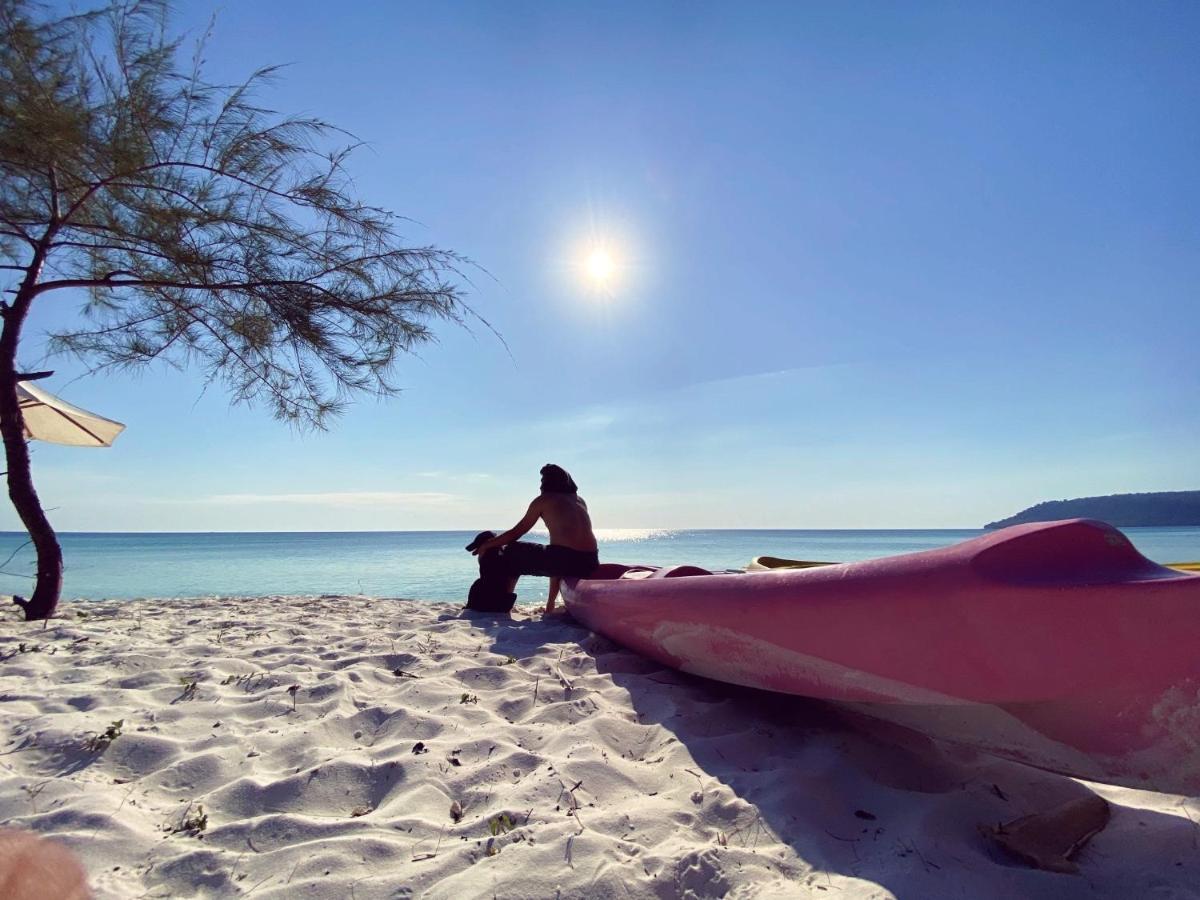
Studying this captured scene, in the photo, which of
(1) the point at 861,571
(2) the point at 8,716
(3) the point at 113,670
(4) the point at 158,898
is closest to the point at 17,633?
(3) the point at 113,670

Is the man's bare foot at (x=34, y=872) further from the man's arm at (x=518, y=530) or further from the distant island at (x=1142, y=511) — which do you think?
the distant island at (x=1142, y=511)

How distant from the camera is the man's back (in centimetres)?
491

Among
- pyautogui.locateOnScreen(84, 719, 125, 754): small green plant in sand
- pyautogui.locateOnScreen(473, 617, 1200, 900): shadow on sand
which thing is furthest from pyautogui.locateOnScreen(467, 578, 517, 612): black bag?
pyautogui.locateOnScreen(84, 719, 125, 754): small green plant in sand

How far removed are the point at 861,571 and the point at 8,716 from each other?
3123 millimetres

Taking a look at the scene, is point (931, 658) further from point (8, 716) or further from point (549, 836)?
point (8, 716)

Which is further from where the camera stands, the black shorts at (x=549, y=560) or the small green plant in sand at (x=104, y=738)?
the black shorts at (x=549, y=560)

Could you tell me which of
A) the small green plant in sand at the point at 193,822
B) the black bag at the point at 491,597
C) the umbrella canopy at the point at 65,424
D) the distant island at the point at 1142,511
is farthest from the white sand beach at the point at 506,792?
the distant island at the point at 1142,511

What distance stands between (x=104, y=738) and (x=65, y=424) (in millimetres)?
5407

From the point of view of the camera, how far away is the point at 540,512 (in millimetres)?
4984

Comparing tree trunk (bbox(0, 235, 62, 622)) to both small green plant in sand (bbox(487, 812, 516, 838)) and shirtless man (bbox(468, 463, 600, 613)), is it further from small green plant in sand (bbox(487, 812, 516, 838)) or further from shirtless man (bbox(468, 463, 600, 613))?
small green plant in sand (bbox(487, 812, 516, 838))

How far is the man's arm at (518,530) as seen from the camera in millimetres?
4984

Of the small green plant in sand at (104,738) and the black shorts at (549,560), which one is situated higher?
the black shorts at (549,560)

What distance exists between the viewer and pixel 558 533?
16.3ft

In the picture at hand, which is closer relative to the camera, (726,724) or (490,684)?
(726,724)
